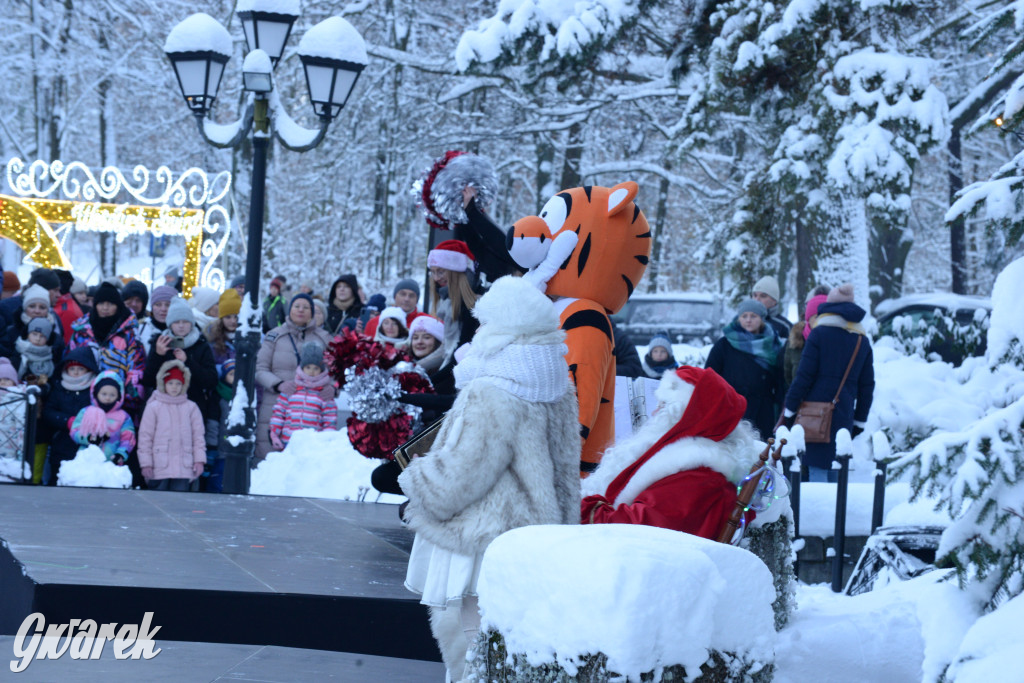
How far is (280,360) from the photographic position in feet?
31.9

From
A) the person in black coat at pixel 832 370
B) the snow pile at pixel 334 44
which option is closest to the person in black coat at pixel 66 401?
the snow pile at pixel 334 44

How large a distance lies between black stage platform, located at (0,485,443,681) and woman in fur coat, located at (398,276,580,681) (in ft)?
2.49

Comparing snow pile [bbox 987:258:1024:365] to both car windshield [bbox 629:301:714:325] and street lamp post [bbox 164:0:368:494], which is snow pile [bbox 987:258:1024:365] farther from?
car windshield [bbox 629:301:714:325]

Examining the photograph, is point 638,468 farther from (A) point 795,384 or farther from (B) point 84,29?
(B) point 84,29

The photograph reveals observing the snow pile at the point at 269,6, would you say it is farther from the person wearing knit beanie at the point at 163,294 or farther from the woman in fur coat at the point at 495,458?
the woman in fur coat at the point at 495,458

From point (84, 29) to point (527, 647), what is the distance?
2431cm

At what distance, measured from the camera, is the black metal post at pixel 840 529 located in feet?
20.8

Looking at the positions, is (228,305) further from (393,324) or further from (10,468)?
(10,468)

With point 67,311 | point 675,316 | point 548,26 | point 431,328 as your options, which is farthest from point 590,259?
point 675,316

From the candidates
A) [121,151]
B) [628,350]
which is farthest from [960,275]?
[121,151]

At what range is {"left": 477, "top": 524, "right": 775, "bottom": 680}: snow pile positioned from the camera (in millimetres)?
2740

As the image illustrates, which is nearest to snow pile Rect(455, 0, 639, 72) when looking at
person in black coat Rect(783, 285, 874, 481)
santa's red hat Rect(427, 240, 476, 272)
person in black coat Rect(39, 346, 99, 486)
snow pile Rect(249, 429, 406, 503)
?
person in black coat Rect(783, 285, 874, 481)

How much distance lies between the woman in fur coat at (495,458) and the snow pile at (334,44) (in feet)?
18.8

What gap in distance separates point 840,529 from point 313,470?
4178 millimetres
